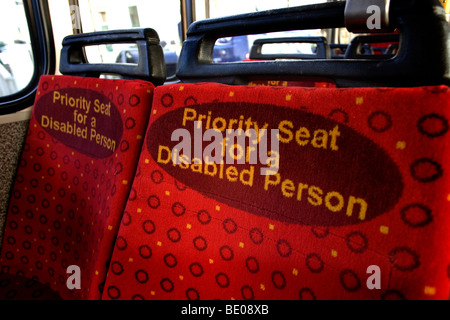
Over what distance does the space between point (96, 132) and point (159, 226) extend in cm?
36

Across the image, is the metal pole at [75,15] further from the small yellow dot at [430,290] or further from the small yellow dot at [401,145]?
the small yellow dot at [430,290]

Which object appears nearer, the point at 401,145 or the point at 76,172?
the point at 401,145

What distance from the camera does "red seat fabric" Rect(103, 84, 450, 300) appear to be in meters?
0.40

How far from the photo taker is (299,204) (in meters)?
0.48

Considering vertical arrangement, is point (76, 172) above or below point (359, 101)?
below

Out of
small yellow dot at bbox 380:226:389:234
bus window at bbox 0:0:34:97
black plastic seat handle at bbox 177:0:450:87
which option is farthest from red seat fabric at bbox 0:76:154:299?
small yellow dot at bbox 380:226:389:234

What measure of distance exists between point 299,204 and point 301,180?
4cm

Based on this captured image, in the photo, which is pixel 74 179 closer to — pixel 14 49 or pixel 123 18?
pixel 14 49

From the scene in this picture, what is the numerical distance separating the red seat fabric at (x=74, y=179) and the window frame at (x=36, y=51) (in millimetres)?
218

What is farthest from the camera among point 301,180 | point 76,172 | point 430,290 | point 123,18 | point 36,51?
point 123,18

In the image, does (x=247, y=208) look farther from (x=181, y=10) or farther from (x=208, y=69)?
(x=181, y=10)

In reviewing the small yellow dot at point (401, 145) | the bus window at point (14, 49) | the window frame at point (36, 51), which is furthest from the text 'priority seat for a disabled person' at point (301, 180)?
the bus window at point (14, 49)

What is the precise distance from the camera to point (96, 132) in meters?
0.83

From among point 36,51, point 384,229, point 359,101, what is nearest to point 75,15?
point 36,51
